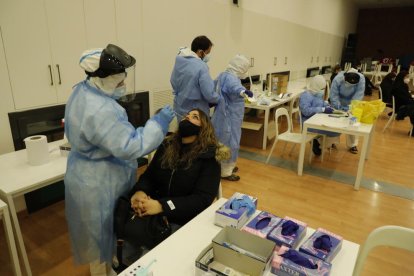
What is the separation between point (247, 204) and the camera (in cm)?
127

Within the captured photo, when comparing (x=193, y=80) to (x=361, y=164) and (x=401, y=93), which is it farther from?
(x=401, y=93)

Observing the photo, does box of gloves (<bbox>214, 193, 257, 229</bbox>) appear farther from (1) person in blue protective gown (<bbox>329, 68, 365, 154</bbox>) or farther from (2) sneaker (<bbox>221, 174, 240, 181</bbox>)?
(1) person in blue protective gown (<bbox>329, 68, 365, 154</bbox>)

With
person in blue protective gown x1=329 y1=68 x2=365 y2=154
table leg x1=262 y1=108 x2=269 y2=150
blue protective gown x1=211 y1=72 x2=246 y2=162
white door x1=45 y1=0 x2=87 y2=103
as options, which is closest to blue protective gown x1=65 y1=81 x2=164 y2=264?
white door x1=45 y1=0 x2=87 y2=103

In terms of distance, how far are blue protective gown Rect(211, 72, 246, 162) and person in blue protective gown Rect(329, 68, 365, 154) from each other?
1.60 meters

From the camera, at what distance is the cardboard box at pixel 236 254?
915mm

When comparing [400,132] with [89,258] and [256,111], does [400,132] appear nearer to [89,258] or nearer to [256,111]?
[256,111]

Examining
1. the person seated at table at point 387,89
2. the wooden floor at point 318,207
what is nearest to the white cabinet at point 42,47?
the wooden floor at point 318,207

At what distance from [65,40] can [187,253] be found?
2.20 meters

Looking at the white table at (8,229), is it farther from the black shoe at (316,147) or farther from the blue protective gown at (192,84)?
the black shoe at (316,147)

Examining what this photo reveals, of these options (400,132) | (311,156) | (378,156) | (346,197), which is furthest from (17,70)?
(400,132)

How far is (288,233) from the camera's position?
1.12 meters

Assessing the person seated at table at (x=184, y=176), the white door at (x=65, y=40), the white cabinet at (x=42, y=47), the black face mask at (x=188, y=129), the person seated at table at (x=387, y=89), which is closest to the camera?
the person seated at table at (x=184, y=176)

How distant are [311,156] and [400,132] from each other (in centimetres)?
254

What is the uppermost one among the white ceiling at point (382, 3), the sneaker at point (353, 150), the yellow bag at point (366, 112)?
the white ceiling at point (382, 3)
